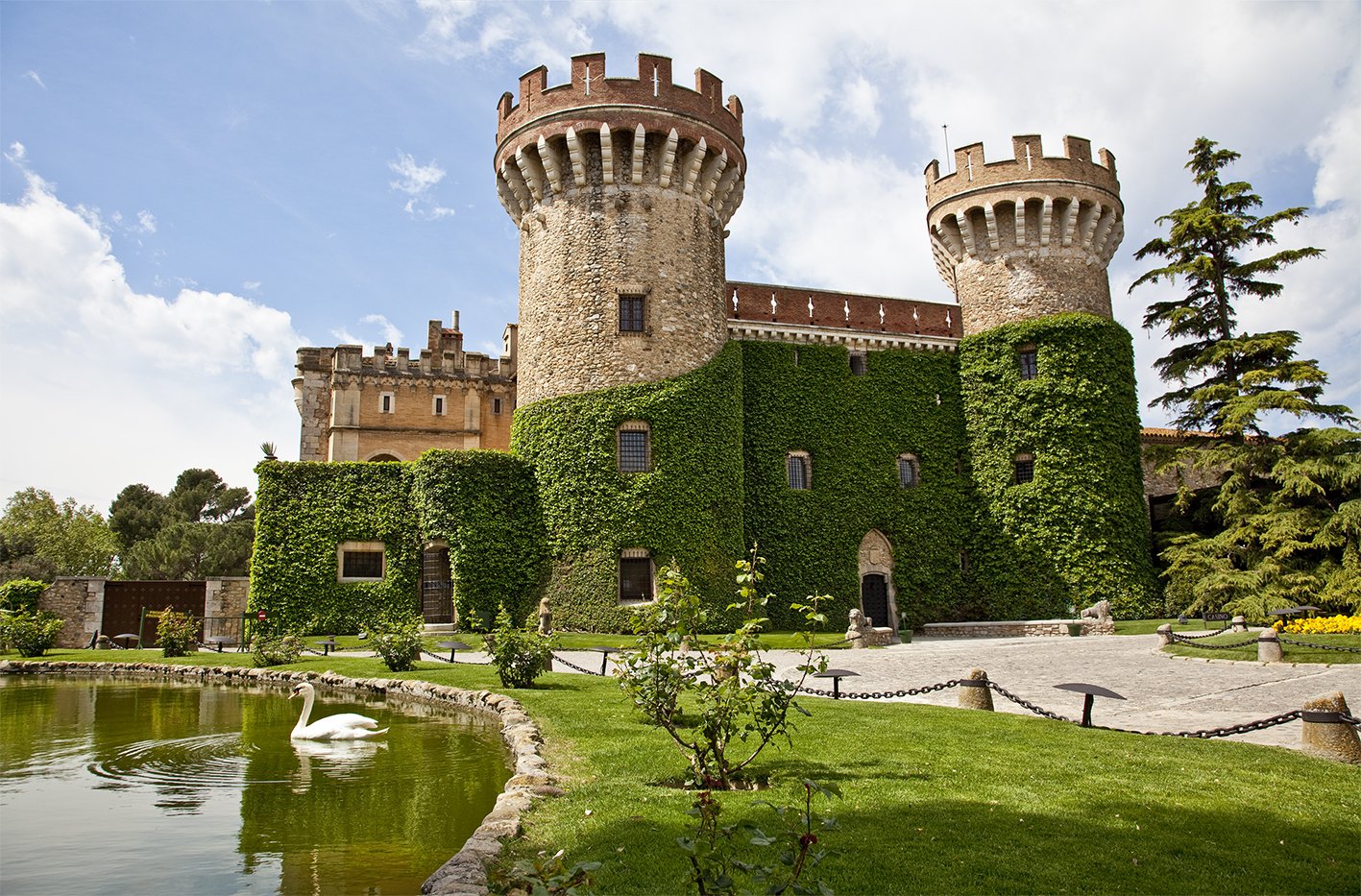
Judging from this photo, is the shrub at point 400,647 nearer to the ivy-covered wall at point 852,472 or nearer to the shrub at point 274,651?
the shrub at point 274,651

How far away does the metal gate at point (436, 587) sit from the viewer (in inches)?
952

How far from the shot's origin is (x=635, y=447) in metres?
24.1

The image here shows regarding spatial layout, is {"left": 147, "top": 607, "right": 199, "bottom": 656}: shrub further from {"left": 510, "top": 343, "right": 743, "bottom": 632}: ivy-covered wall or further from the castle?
{"left": 510, "top": 343, "right": 743, "bottom": 632}: ivy-covered wall

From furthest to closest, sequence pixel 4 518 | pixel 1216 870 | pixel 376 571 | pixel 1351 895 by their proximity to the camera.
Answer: pixel 4 518 → pixel 376 571 → pixel 1216 870 → pixel 1351 895

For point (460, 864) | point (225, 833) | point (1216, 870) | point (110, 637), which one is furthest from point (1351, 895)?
point (110, 637)

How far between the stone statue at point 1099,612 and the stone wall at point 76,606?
30318 millimetres

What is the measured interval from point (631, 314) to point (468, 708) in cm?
1426

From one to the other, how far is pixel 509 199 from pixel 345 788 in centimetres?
2194

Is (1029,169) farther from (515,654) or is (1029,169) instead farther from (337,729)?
(337,729)

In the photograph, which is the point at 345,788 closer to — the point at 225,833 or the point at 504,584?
the point at 225,833

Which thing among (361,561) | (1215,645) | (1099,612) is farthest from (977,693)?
(361,561)

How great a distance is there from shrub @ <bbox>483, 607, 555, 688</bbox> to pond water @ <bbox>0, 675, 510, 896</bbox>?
54.4 inches

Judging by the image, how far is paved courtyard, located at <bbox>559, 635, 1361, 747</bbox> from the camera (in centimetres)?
1092

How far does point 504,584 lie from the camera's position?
23203 millimetres
